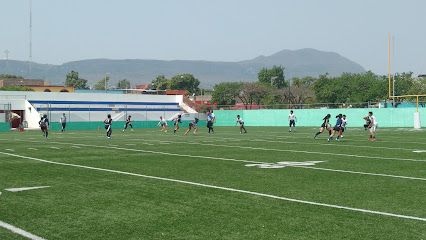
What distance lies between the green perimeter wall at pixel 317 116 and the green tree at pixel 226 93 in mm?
39994

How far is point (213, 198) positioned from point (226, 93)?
330 ft

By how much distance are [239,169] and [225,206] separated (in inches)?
208

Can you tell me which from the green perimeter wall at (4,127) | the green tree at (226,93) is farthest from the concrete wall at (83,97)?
the green tree at (226,93)

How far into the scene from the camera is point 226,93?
360ft

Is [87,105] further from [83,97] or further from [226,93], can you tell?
[226,93]

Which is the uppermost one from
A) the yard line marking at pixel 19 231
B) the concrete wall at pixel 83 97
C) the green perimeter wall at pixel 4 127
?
the concrete wall at pixel 83 97

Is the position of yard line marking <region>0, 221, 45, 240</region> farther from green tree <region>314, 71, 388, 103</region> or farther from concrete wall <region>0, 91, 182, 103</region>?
green tree <region>314, 71, 388, 103</region>

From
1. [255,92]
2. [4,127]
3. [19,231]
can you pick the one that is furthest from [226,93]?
[19,231]

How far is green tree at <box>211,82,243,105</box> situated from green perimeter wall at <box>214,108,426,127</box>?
40.0 metres

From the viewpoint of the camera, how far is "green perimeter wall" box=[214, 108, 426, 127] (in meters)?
51.2

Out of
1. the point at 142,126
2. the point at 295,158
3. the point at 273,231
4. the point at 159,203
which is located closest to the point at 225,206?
the point at 159,203

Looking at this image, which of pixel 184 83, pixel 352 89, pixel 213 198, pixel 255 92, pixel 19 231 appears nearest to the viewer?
pixel 19 231

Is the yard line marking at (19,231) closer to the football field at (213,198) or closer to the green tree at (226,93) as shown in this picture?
the football field at (213,198)

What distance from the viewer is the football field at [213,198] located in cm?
696
